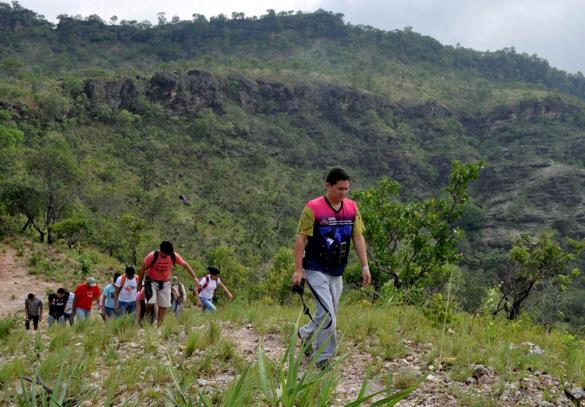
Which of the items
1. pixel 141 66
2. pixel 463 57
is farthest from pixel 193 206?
pixel 463 57

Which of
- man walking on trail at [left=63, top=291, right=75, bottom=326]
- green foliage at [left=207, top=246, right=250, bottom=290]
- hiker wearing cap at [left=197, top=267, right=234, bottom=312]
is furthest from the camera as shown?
green foliage at [left=207, top=246, right=250, bottom=290]

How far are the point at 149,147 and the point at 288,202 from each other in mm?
16884

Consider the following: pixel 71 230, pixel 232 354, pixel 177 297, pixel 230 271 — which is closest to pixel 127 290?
pixel 177 297

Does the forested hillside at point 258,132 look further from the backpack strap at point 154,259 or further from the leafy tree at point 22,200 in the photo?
the backpack strap at point 154,259

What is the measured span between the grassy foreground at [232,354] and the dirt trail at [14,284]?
11.8 metres

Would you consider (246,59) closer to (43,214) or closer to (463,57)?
(463,57)

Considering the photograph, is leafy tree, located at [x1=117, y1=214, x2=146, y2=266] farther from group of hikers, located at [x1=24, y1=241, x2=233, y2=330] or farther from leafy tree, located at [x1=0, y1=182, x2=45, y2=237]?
group of hikers, located at [x1=24, y1=241, x2=233, y2=330]

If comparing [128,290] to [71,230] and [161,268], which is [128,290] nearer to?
[161,268]

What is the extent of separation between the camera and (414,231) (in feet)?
31.9

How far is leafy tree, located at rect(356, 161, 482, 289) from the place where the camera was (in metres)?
9.17

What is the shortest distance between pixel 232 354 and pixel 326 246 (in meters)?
1.18

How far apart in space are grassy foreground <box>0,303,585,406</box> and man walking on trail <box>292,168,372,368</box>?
264mm

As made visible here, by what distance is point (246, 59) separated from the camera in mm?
96062

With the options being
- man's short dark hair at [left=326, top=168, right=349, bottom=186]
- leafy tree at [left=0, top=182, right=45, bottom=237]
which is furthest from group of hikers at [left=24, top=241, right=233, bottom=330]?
leafy tree at [left=0, top=182, right=45, bottom=237]
